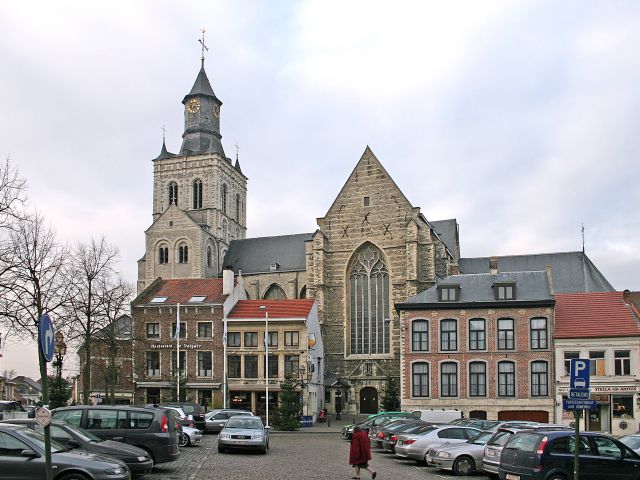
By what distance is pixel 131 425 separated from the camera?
65.6 ft

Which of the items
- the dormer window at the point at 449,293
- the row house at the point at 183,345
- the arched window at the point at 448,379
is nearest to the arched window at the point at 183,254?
the row house at the point at 183,345

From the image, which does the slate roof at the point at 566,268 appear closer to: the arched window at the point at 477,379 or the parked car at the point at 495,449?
the arched window at the point at 477,379

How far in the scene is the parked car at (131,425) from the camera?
1980cm

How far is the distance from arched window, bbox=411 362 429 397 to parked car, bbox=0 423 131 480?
114 ft

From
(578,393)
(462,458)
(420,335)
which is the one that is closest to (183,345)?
(420,335)

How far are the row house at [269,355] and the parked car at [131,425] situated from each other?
3149 cm

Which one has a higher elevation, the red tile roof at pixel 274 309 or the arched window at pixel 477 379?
the red tile roof at pixel 274 309

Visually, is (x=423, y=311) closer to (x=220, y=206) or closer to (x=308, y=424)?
(x=308, y=424)

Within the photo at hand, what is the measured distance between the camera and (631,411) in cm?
→ 4288

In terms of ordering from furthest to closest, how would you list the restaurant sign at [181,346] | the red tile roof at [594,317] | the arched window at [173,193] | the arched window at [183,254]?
the arched window at [173,193] → the arched window at [183,254] → the restaurant sign at [181,346] → the red tile roof at [594,317]

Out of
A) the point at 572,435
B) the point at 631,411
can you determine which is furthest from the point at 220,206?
the point at 572,435

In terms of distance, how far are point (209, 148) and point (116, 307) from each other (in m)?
45.4

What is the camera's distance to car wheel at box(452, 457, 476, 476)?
22.4 m

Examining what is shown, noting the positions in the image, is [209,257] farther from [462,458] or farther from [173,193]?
[462,458]
